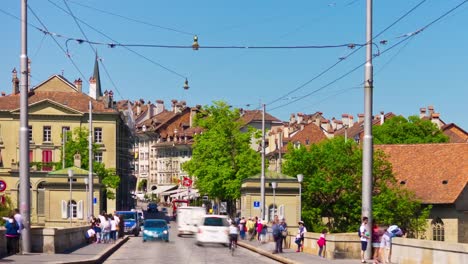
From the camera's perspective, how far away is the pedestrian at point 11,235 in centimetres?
3050

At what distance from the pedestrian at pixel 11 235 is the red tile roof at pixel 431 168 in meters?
77.6

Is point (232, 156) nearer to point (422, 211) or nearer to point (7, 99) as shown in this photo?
point (422, 211)

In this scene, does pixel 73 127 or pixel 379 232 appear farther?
pixel 73 127

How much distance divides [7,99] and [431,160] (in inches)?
1977

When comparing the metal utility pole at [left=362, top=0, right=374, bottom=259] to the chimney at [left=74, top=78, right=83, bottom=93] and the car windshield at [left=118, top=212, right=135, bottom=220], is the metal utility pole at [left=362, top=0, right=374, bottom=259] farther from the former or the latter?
the chimney at [left=74, top=78, right=83, bottom=93]

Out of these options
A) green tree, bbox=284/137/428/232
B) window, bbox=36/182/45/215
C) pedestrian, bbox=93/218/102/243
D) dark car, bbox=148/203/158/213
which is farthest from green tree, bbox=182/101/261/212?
pedestrian, bbox=93/218/102/243

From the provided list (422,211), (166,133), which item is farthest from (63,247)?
(166,133)

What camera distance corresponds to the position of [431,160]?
111375mm

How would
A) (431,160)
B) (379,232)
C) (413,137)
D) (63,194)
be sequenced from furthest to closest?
(413,137)
(431,160)
(63,194)
(379,232)

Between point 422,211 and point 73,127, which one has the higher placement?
point 73,127

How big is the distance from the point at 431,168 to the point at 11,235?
86131mm

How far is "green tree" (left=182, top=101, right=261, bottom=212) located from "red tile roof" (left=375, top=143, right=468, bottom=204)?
18635 mm

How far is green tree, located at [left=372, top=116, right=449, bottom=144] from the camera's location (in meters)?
123

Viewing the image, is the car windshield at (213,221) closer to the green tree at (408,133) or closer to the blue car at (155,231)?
the blue car at (155,231)
